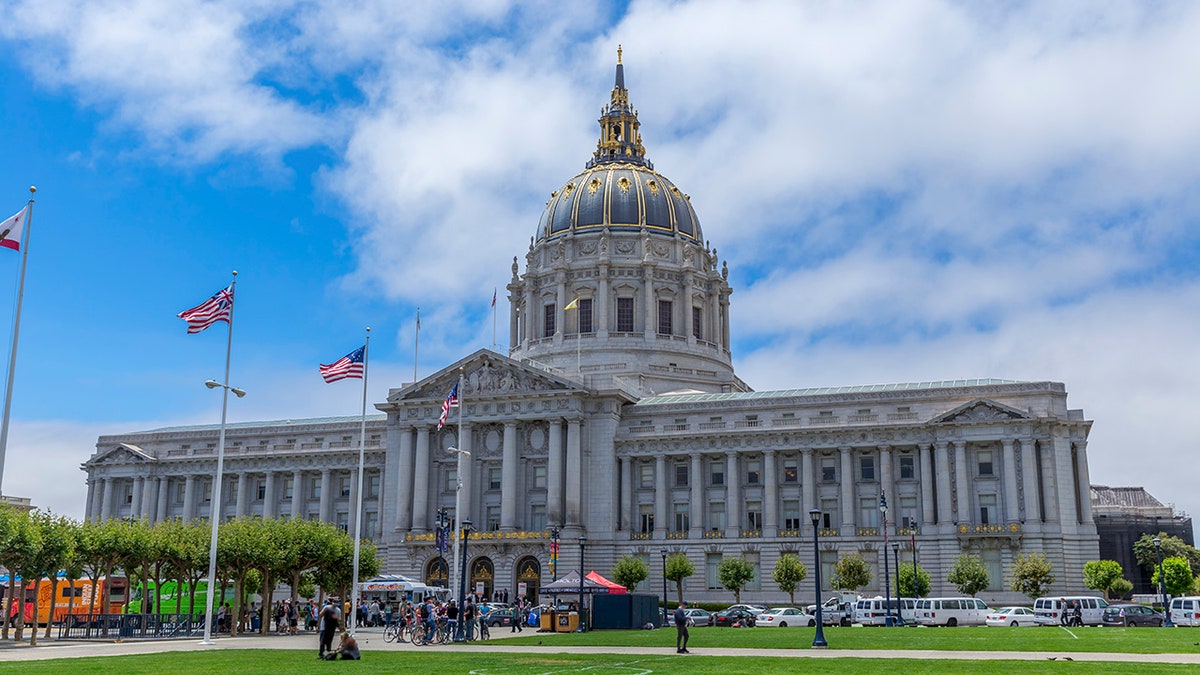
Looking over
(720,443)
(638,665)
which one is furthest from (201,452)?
(638,665)

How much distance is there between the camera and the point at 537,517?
99750 millimetres

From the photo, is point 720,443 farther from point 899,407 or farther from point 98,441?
point 98,441

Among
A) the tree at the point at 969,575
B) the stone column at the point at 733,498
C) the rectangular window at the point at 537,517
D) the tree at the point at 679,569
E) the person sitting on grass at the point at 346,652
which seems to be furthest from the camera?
the rectangular window at the point at 537,517

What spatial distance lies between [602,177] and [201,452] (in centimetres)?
5052

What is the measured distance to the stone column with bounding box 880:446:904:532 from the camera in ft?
304

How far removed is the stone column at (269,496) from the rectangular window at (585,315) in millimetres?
33840

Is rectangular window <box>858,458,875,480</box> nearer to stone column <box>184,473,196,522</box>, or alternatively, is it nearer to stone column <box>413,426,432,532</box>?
stone column <box>413,426,432,532</box>

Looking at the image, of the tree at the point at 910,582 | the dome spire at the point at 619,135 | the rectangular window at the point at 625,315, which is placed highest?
the dome spire at the point at 619,135

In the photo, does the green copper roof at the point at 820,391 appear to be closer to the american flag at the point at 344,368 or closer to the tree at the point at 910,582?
the tree at the point at 910,582

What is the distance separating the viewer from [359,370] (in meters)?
62.1

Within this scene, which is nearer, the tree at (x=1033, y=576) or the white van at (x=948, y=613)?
the white van at (x=948, y=613)

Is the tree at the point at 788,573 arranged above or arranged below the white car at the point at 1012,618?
above

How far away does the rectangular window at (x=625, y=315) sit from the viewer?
120 metres

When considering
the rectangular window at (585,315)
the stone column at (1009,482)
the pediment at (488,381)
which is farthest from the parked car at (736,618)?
the rectangular window at (585,315)
